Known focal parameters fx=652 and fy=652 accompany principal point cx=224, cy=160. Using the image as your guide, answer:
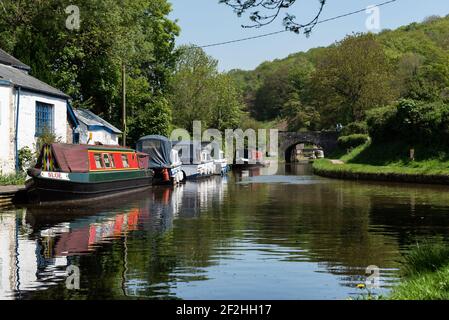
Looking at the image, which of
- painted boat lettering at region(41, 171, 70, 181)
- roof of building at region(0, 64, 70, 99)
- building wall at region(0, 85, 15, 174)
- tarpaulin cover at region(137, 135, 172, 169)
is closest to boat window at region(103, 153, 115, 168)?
building wall at region(0, 85, 15, 174)

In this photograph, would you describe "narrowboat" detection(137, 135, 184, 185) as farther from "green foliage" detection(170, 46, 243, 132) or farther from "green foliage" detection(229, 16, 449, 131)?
"green foliage" detection(170, 46, 243, 132)

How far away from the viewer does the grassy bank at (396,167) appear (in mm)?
37094

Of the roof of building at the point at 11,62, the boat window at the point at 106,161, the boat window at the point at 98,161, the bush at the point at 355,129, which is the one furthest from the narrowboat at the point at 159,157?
the bush at the point at 355,129

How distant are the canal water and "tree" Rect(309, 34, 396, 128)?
167 feet

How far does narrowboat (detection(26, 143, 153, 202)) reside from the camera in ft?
76.3

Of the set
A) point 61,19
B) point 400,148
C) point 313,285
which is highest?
point 61,19

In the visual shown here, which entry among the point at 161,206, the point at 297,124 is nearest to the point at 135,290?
the point at 161,206

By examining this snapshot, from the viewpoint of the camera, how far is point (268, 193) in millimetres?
30281

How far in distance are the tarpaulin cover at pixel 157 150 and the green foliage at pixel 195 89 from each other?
2672 centimetres

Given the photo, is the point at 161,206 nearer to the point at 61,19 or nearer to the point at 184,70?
the point at 61,19

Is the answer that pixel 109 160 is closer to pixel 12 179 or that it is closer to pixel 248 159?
pixel 12 179

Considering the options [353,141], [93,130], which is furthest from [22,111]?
[353,141]
